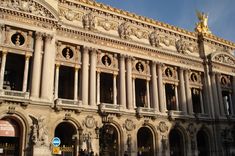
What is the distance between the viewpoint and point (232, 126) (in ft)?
126

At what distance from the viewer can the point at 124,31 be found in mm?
33656

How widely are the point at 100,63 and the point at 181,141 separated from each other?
12.9 m

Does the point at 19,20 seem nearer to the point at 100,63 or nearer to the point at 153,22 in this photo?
the point at 100,63

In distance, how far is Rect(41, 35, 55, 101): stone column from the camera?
26031 mm

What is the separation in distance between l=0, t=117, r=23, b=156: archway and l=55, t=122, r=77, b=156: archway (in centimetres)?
398

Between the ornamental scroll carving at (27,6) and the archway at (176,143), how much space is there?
61.7 ft

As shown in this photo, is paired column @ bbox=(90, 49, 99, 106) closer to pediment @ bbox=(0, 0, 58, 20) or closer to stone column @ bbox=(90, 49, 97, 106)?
stone column @ bbox=(90, 49, 97, 106)

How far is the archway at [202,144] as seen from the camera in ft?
119

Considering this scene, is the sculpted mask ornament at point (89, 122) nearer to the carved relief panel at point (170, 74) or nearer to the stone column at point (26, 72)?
the stone column at point (26, 72)

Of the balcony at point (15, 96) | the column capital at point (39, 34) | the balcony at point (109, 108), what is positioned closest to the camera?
the balcony at point (15, 96)

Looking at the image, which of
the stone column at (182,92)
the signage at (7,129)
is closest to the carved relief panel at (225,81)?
the stone column at (182,92)

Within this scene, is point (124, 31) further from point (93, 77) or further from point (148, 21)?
point (93, 77)

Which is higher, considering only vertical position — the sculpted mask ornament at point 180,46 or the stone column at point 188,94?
the sculpted mask ornament at point 180,46

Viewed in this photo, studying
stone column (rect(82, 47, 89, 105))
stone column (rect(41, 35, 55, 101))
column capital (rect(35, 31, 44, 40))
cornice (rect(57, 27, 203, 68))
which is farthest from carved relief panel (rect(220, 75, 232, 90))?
column capital (rect(35, 31, 44, 40))
